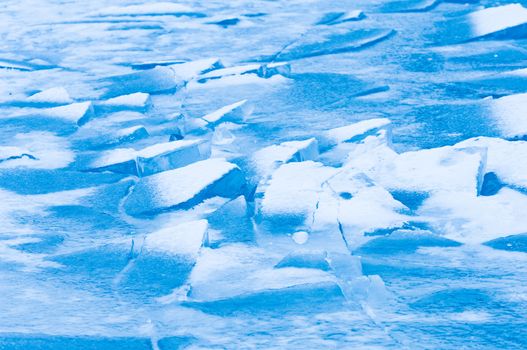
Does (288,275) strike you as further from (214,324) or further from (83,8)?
(83,8)

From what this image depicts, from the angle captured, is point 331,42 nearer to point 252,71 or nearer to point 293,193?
point 252,71

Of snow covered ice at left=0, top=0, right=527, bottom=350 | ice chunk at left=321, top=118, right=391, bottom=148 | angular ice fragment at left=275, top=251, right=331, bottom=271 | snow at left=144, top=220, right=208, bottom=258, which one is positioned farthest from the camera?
ice chunk at left=321, top=118, right=391, bottom=148

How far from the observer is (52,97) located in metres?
3.33

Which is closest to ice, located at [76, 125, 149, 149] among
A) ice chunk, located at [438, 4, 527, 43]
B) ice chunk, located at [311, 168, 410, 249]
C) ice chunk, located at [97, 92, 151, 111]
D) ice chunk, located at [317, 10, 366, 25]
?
ice chunk, located at [97, 92, 151, 111]

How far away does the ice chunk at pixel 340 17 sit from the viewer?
4367 millimetres

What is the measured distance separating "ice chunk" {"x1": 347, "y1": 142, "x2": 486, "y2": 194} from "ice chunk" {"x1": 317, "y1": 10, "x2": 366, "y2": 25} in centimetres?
212

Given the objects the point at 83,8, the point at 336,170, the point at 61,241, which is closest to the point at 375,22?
the point at 83,8

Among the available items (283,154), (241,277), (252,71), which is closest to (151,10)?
(252,71)

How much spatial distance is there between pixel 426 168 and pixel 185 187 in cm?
57

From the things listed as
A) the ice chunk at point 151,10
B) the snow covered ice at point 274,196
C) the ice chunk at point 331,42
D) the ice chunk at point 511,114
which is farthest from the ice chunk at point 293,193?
the ice chunk at point 151,10

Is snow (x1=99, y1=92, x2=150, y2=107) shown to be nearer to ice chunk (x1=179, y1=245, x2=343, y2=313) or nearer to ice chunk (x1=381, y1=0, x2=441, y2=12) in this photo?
ice chunk (x1=179, y1=245, x2=343, y2=313)

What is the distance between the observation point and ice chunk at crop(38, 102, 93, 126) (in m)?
3.06

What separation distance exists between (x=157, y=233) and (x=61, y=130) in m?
1.14

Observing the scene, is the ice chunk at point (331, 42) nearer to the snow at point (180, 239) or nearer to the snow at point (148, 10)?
the snow at point (148, 10)
